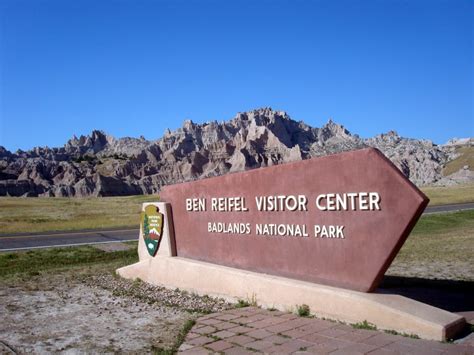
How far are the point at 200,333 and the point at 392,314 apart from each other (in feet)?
7.87

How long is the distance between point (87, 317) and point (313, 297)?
3.52 meters

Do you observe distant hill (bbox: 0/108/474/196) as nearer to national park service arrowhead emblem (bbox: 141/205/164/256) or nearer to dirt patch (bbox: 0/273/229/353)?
national park service arrowhead emblem (bbox: 141/205/164/256)

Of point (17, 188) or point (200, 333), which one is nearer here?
point (200, 333)

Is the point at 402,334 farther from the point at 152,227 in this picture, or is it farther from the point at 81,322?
the point at 152,227

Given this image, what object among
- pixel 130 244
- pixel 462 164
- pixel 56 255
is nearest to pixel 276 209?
pixel 56 255

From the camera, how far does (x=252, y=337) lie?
19.6 ft

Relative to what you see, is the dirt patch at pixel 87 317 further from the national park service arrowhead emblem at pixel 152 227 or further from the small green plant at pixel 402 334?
the small green plant at pixel 402 334

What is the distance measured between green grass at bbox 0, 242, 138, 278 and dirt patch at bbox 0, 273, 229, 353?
8.84 ft

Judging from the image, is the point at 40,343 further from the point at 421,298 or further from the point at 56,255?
the point at 56,255

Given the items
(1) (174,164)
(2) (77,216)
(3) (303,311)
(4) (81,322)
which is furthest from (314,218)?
(1) (174,164)

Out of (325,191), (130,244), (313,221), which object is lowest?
(130,244)

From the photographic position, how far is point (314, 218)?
7195mm

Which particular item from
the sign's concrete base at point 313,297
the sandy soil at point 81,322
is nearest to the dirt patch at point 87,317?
the sandy soil at point 81,322

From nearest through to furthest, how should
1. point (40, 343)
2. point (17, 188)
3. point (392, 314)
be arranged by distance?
point (392, 314) < point (40, 343) < point (17, 188)
